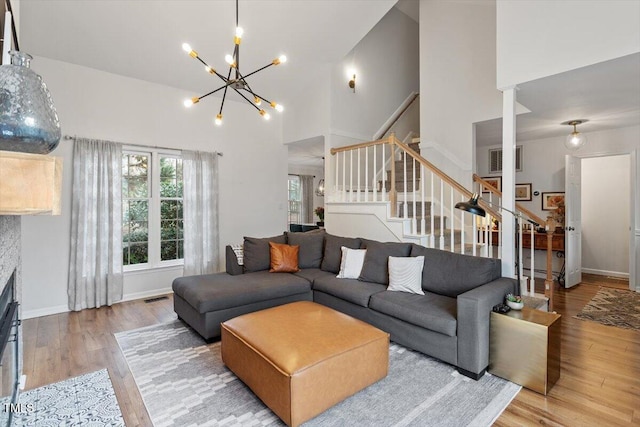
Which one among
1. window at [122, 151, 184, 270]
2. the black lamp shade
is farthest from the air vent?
window at [122, 151, 184, 270]

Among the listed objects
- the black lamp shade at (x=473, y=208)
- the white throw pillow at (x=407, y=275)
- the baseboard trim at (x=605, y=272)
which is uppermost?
the black lamp shade at (x=473, y=208)

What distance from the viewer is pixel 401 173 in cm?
533

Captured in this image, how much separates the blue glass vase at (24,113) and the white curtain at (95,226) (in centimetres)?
361

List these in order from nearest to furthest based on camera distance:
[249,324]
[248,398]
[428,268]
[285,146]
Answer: [248,398], [249,324], [428,268], [285,146]

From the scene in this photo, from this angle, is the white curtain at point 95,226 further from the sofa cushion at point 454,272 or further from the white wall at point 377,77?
the sofa cushion at point 454,272

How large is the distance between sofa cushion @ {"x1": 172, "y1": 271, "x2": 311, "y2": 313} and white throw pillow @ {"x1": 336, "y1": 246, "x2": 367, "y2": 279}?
1.45 ft

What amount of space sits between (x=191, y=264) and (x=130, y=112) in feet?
7.56

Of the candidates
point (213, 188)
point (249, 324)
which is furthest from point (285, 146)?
point (249, 324)

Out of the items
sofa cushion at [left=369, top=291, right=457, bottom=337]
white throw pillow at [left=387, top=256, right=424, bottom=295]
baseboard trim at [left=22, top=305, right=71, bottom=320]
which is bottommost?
baseboard trim at [left=22, top=305, right=71, bottom=320]

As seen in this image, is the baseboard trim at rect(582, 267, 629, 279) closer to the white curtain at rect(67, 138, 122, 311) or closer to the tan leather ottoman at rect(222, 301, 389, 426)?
the tan leather ottoman at rect(222, 301, 389, 426)

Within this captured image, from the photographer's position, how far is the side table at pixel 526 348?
88.0 inches

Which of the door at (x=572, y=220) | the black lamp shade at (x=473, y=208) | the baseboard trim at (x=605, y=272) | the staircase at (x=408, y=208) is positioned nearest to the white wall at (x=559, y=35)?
the black lamp shade at (x=473, y=208)

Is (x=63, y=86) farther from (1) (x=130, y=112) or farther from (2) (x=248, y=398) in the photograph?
(2) (x=248, y=398)

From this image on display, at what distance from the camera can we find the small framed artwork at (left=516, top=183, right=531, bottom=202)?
19.6ft
